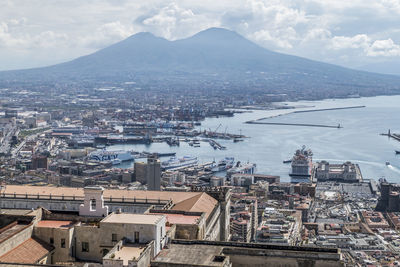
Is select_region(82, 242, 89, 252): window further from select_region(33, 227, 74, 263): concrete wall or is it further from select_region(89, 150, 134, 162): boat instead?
select_region(89, 150, 134, 162): boat

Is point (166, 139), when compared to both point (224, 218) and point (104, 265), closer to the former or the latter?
point (224, 218)

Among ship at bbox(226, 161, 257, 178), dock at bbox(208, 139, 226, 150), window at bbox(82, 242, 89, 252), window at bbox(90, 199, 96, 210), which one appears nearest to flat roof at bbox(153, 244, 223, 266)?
window at bbox(82, 242, 89, 252)

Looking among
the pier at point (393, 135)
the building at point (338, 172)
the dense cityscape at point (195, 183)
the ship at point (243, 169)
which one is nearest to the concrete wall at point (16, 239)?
the dense cityscape at point (195, 183)

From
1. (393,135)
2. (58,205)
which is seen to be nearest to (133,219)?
(58,205)

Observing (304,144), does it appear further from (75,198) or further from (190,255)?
(190,255)

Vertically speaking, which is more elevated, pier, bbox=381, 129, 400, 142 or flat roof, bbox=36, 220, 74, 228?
flat roof, bbox=36, 220, 74, 228

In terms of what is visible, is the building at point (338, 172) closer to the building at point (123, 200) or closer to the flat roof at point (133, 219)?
the building at point (123, 200)

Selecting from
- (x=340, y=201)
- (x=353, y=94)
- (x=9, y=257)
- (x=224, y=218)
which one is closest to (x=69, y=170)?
(x=340, y=201)
